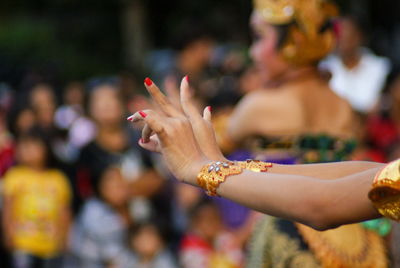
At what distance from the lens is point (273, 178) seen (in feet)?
7.18

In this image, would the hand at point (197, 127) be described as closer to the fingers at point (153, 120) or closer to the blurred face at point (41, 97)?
the fingers at point (153, 120)

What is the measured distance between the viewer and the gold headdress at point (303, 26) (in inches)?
153

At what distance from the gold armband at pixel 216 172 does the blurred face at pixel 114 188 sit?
3859mm

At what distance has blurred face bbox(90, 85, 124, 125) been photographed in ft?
20.9

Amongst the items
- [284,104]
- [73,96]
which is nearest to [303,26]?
[284,104]

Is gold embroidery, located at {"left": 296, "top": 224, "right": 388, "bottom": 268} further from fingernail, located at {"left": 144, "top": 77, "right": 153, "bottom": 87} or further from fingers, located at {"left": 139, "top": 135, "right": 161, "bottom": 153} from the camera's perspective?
fingernail, located at {"left": 144, "top": 77, "right": 153, "bottom": 87}

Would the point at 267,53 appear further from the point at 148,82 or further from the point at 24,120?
the point at 24,120

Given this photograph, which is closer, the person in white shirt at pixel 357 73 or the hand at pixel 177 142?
the hand at pixel 177 142

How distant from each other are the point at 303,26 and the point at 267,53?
21 centimetres

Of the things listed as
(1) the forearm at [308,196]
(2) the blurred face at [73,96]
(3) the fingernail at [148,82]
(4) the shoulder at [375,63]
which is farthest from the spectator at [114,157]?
(1) the forearm at [308,196]

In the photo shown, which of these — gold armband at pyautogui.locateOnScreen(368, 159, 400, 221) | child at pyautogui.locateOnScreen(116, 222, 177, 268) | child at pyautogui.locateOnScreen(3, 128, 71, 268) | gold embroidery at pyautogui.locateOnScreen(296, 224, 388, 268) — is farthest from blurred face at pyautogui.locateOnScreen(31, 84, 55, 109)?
gold armband at pyautogui.locateOnScreen(368, 159, 400, 221)

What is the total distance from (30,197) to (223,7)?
1117 cm

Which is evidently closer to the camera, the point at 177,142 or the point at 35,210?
the point at 177,142

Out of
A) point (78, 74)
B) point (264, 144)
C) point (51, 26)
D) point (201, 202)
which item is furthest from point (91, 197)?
point (51, 26)
